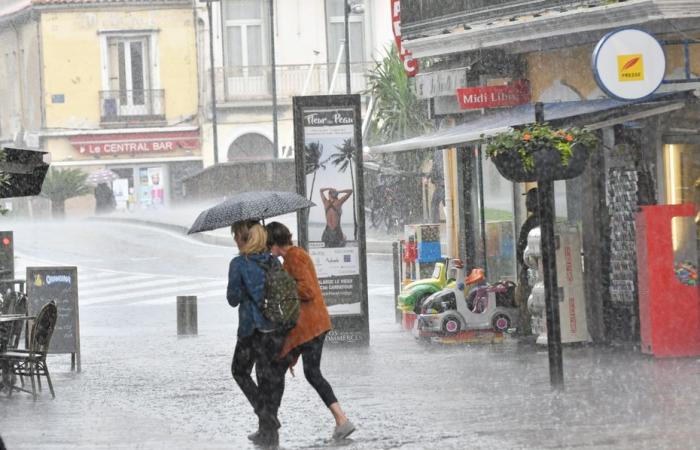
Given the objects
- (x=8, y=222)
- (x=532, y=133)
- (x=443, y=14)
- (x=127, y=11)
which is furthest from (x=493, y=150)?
(x=127, y=11)

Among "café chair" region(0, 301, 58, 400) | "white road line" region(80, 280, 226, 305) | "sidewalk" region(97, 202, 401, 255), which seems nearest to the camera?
"café chair" region(0, 301, 58, 400)

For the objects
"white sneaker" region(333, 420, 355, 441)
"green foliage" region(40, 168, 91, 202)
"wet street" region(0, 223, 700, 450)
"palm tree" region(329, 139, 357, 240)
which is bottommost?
"wet street" region(0, 223, 700, 450)

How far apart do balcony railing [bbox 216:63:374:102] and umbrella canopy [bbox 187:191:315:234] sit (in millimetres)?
42288

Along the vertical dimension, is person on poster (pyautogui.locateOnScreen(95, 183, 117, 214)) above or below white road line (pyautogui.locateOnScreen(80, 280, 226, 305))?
above

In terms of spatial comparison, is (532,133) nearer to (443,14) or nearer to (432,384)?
(432,384)

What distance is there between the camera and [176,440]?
10883 millimetres

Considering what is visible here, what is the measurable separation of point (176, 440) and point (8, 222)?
35634 millimetres

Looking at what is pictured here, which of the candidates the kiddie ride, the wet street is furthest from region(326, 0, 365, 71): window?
the kiddie ride

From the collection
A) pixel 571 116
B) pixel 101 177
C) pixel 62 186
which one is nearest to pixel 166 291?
pixel 571 116

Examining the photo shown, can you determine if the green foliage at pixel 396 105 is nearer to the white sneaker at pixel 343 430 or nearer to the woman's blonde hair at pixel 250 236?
the woman's blonde hair at pixel 250 236

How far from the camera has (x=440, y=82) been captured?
66.1ft

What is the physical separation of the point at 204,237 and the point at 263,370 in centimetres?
2680

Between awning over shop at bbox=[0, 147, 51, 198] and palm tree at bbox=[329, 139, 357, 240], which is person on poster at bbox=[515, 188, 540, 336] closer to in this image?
palm tree at bbox=[329, 139, 357, 240]

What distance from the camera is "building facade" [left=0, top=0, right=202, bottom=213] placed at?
174ft
